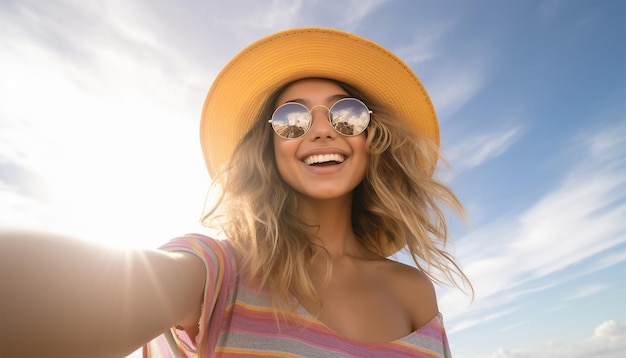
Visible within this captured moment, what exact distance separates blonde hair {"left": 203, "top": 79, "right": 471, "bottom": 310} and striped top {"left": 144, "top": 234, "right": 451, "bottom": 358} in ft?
1.39

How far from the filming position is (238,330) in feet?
6.85

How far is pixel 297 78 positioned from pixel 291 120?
1.57 ft

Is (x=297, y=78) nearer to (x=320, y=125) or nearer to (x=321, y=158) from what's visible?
(x=320, y=125)

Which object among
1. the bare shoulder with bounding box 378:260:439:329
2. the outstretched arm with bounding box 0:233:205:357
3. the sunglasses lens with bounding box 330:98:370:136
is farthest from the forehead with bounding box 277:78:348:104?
the outstretched arm with bounding box 0:233:205:357

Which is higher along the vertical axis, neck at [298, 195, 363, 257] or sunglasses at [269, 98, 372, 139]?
sunglasses at [269, 98, 372, 139]

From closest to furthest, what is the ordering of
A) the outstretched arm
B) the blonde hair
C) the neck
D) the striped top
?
the outstretched arm
the striped top
the blonde hair
the neck

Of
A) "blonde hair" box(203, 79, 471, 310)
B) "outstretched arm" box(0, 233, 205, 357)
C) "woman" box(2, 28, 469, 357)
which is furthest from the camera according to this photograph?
"blonde hair" box(203, 79, 471, 310)

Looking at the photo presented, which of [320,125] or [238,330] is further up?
[320,125]

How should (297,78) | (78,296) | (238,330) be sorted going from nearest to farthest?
(78,296)
(238,330)
(297,78)

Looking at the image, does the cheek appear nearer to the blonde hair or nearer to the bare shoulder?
the blonde hair

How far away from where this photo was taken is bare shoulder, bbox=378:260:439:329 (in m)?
2.92

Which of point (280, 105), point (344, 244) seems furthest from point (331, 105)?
point (344, 244)

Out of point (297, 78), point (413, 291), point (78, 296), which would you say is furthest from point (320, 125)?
point (78, 296)

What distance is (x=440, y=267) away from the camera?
3.34 m
